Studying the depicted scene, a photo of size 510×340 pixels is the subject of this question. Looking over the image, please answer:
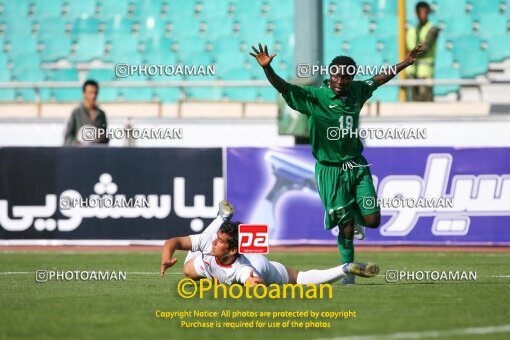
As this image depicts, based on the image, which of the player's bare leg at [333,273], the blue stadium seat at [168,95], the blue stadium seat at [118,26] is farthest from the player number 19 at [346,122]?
the blue stadium seat at [118,26]

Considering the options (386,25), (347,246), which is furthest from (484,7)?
(347,246)

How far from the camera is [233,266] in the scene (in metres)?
10.7

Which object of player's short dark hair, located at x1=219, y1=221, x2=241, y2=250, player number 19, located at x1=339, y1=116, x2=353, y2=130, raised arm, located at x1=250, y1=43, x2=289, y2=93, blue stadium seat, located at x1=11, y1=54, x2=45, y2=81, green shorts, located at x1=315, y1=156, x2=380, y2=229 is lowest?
player's short dark hair, located at x1=219, y1=221, x2=241, y2=250

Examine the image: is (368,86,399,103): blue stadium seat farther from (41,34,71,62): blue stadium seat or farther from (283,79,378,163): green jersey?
(283,79,378,163): green jersey

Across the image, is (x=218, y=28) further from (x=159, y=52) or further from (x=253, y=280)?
(x=253, y=280)

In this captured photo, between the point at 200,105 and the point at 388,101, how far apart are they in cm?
386

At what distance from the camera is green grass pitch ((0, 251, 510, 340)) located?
795 cm

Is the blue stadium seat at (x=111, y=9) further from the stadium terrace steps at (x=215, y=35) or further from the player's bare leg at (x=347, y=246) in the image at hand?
the player's bare leg at (x=347, y=246)

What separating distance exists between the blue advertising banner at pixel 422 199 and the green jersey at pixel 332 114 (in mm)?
5473

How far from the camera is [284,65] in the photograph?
22.6 m

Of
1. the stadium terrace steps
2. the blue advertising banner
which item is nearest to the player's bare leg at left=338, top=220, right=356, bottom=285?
the blue advertising banner

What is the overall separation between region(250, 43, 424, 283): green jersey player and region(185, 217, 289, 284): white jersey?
933 mm

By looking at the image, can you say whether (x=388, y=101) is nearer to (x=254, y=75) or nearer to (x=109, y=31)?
(x=254, y=75)

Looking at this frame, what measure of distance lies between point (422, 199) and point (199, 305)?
804 centimetres
